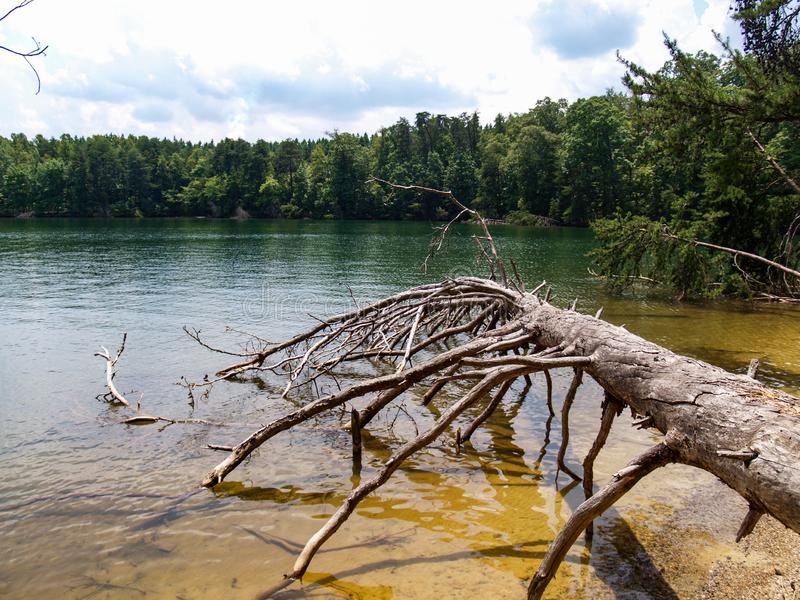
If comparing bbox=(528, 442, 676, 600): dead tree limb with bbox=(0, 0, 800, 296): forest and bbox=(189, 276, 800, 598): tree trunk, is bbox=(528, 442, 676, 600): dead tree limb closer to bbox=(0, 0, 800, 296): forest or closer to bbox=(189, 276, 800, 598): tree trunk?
bbox=(189, 276, 800, 598): tree trunk

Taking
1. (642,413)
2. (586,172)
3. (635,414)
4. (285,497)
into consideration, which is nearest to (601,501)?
(642,413)

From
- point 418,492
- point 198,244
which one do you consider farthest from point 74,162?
point 418,492

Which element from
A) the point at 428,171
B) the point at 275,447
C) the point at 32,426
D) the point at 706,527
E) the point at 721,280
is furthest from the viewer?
the point at 428,171

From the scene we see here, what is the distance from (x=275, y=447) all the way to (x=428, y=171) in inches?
3524

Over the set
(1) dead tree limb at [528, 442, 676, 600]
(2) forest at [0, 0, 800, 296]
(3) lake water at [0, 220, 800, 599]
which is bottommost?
(3) lake water at [0, 220, 800, 599]

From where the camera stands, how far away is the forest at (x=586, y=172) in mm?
11398

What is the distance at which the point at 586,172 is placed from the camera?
68062 mm

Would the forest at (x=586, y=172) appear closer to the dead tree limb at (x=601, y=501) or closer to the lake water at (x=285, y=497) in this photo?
the lake water at (x=285, y=497)

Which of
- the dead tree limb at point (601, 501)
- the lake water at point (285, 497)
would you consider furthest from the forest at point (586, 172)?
the dead tree limb at point (601, 501)

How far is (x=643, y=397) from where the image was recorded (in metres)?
4.33

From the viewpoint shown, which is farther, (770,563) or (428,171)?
(428,171)

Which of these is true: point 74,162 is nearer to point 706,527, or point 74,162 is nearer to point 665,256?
point 665,256

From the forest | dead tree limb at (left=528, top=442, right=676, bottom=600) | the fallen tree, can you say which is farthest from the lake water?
the forest

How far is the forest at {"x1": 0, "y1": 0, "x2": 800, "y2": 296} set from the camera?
37.4ft
